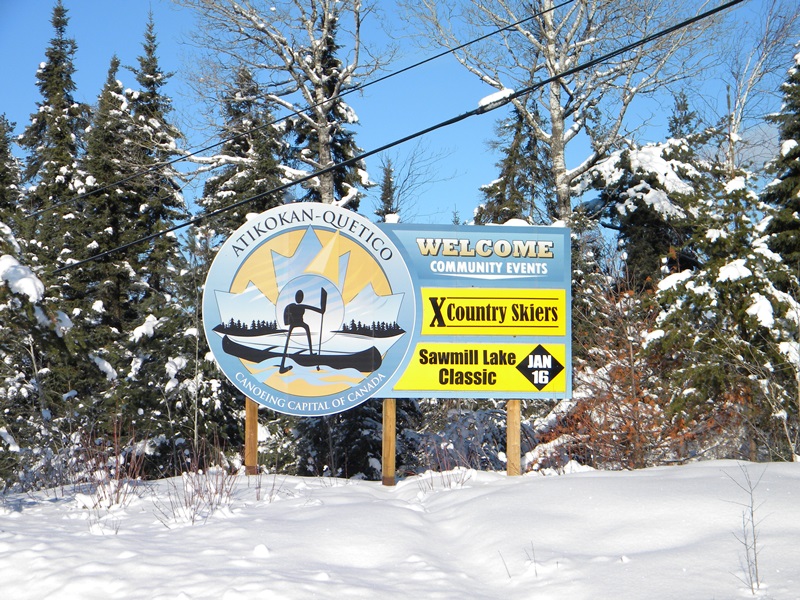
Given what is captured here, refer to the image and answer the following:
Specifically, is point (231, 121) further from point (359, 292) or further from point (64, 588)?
point (64, 588)

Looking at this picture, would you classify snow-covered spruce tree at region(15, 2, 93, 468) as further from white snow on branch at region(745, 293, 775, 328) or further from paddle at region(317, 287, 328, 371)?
white snow on branch at region(745, 293, 775, 328)

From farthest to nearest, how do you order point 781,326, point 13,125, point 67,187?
1. point 13,125
2. point 67,187
3. point 781,326

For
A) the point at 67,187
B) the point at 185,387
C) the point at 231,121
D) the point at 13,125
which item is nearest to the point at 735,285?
the point at 185,387

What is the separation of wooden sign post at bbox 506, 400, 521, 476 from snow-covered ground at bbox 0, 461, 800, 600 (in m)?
1.85

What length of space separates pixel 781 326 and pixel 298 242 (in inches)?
273

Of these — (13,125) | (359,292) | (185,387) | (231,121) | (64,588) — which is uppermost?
(13,125)

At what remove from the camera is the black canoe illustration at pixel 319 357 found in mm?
10828

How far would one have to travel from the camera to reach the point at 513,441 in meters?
11.1

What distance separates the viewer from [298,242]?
36.1ft

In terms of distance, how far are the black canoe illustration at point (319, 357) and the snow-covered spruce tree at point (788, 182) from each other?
10.5m

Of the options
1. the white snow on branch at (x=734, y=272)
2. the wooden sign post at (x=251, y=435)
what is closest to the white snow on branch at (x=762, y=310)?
the white snow on branch at (x=734, y=272)

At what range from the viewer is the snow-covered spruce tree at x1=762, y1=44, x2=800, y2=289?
17.8 metres

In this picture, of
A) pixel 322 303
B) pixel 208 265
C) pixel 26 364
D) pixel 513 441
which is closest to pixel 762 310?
pixel 513 441

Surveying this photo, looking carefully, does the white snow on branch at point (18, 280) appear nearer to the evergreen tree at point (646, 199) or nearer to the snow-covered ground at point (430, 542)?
the snow-covered ground at point (430, 542)
